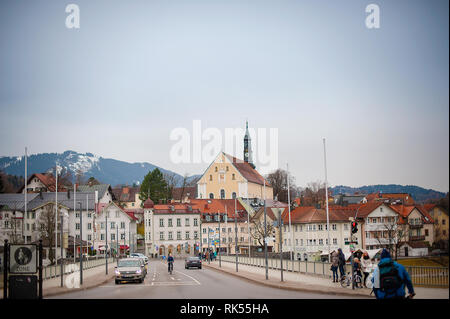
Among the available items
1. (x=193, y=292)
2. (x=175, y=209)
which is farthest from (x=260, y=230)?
(x=193, y=292)

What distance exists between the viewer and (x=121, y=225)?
11469 cm

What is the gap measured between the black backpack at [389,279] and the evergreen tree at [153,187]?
132 metres

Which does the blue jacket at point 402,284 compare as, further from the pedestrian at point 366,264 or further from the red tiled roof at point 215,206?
the red tiled roof at point 215,206

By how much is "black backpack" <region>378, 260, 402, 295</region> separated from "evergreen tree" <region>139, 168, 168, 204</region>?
131543mm

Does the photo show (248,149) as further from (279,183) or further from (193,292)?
(193,292)

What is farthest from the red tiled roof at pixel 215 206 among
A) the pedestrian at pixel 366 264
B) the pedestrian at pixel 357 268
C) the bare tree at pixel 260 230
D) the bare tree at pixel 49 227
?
the pedestrian at pixel 357 268

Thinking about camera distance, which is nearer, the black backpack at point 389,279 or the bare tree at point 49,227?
the black backpack at point 389,279

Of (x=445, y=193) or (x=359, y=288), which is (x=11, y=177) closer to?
(x=359, y=288)

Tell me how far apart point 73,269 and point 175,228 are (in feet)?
239

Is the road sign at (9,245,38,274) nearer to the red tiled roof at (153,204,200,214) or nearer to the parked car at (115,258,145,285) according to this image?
the parked car at (115,258,145,285)

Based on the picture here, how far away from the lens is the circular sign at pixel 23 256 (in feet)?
70.4

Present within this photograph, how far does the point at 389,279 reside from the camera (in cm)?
1324

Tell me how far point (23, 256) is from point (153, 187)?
123 m
